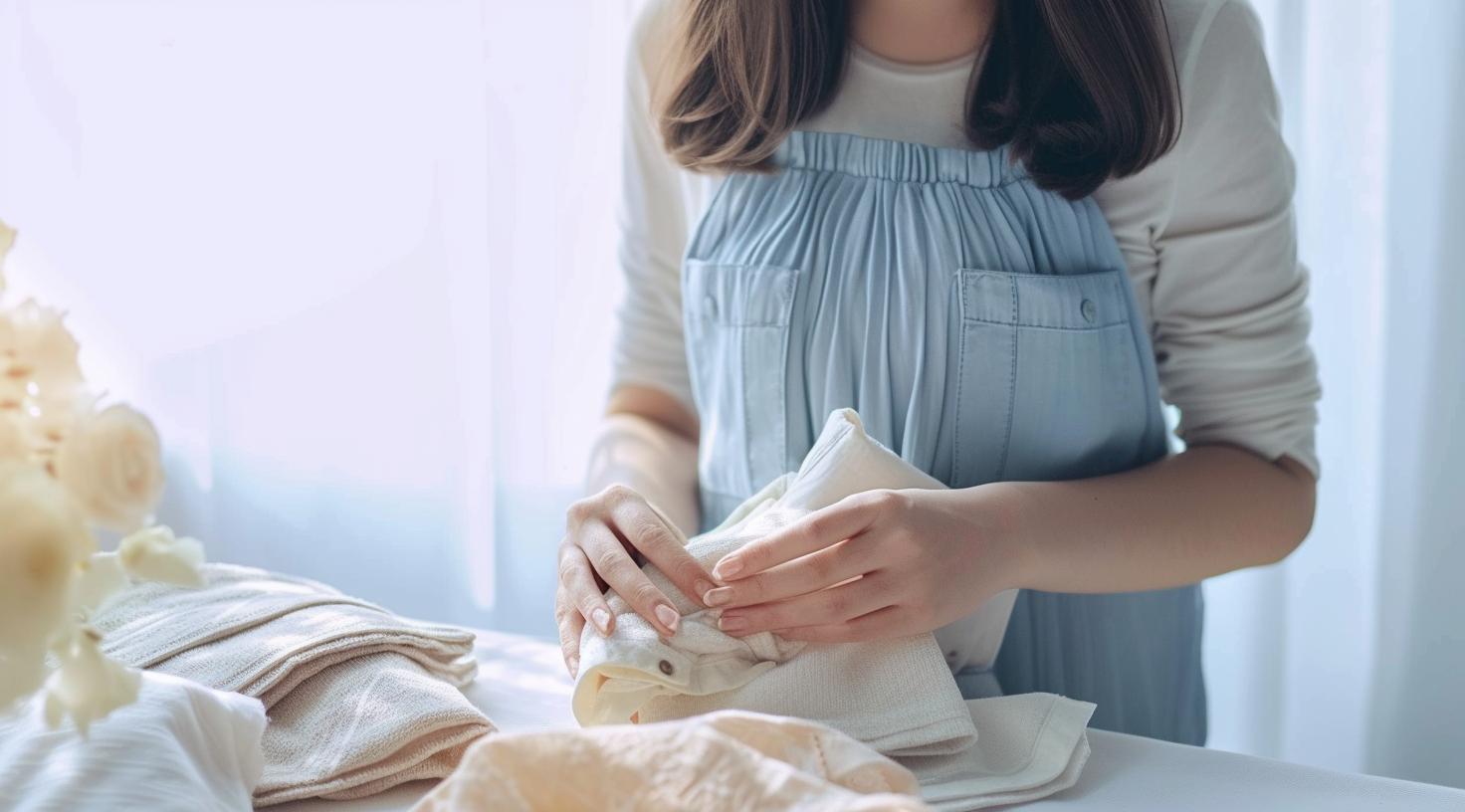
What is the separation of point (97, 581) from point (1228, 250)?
0.78m

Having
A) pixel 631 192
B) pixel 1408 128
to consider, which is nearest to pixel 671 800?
pixel 631 192

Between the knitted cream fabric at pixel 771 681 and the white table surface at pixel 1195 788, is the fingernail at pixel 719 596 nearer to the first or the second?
the knitted cream fabric at pixel 771 681

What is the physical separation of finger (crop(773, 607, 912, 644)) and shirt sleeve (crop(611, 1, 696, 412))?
1.62 ft

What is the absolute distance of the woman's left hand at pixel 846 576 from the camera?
0.70 meters

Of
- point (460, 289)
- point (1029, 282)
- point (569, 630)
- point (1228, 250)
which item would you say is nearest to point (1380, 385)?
point (1228, 250)

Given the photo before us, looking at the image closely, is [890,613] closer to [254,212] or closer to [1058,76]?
[1058,76]

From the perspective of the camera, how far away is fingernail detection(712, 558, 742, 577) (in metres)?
0.70

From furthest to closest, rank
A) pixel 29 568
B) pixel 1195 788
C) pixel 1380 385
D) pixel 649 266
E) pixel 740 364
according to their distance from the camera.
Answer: pixel 1380 385 < pixel 649 266 < pixel 740 364 < pixel 1195 788 < pixel 29 568

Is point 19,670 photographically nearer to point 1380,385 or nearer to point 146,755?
point 146,755

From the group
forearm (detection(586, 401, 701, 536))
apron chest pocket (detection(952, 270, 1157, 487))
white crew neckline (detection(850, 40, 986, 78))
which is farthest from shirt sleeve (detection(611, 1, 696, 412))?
apron chest pocket (detection(952, 270, 1157, 487))

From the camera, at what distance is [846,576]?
0.71 m

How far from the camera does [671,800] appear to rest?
1.66ft

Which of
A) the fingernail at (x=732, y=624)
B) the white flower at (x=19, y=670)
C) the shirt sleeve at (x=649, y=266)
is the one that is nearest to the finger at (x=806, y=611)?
the fingernail at (x=732, y=624)

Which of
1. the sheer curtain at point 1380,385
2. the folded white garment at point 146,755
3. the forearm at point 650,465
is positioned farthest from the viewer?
the sheer curtain at point 1380,385
